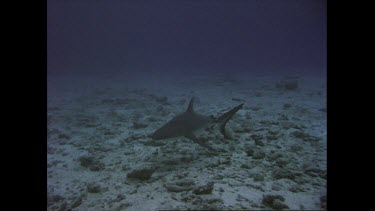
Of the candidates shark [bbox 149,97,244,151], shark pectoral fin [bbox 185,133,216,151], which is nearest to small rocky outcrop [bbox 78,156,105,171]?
shark [bbox 149,97,244,151]

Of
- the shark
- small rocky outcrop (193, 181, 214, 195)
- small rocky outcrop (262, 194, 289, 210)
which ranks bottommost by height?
small rocky outcrop (262, 194, 289, 210)

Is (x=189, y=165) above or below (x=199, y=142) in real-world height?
below

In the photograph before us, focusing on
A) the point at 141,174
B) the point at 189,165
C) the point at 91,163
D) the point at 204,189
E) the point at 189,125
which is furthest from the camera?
the point at 189,125

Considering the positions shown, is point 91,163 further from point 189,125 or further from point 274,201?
point 274,201

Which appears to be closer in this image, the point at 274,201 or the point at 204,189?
the point at 274,201

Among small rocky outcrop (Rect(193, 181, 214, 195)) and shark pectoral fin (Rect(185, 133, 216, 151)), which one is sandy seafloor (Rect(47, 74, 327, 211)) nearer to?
small rocky outcrop (Rect(193, 181, 214, 195))

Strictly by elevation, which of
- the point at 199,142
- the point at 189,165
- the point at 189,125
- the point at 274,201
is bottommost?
the point at 274,201

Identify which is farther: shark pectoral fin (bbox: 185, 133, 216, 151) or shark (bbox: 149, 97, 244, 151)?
shark (bbox: 149, 97, 244, 151)

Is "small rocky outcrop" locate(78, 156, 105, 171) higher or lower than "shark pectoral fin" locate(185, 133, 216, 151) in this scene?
lower

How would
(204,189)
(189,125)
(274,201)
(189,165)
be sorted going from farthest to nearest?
1. (189,125)
2. (189,165)
3. (204,189)
4. (274,201)

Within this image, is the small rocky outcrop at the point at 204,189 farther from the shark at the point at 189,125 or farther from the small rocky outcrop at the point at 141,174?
the shark at the point at 189,125

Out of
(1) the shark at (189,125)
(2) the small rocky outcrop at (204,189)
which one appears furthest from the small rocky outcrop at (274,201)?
(1) the shark at (189,125)

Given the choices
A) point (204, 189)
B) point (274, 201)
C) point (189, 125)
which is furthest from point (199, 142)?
point (274, 201)
